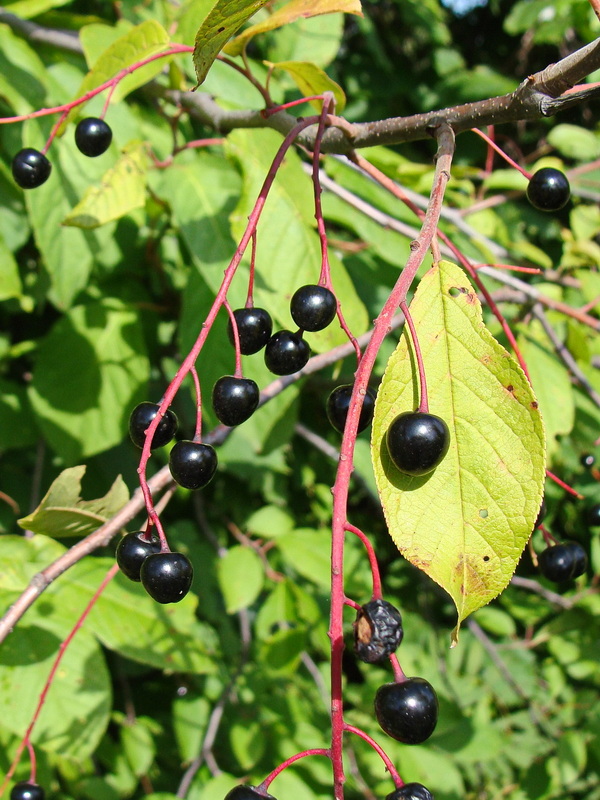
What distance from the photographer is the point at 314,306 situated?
3.21ft

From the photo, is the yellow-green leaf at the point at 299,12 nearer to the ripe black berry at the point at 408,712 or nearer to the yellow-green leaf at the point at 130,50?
the yellow-green leaf at the point at 130,50

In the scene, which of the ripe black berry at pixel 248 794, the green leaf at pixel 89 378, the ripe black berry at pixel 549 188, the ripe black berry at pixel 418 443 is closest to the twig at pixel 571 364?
the ripe black berry at pixel 549 188

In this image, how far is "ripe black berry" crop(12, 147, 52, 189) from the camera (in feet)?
4.38

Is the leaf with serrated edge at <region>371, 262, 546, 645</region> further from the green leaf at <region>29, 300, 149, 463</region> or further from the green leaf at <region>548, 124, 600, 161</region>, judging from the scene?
the green leaf at <region>548, 124, 600, 161</region>

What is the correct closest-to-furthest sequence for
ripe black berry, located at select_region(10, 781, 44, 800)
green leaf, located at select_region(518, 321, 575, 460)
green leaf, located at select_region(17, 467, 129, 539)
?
green leaf, located at select_region(17, 467, 129, 539) → ripe black berry, located at select_region(10, 781, 44, 800) → green leaf, located at select_region(518, 321, 575, 460)

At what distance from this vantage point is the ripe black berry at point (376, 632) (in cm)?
64

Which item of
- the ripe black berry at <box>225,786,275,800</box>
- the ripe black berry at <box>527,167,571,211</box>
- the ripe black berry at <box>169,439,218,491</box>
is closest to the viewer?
the ripe black berry at <box>225,786,275,800</box>

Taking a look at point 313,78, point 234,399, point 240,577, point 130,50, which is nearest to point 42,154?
point 130,50

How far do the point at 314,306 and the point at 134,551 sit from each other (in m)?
0.43

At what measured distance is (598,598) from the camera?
278 centimetres

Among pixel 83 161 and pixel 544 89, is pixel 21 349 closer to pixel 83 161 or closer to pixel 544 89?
pixel 83 161

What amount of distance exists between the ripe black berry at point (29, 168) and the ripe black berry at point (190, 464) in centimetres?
79

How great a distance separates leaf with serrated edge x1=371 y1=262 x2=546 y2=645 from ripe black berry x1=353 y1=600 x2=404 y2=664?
0.09 meters

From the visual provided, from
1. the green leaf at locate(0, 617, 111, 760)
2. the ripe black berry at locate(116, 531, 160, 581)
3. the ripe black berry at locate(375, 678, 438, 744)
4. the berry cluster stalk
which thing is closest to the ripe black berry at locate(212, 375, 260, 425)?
the ripe black berry at locate(116, 531, 160, 581)
